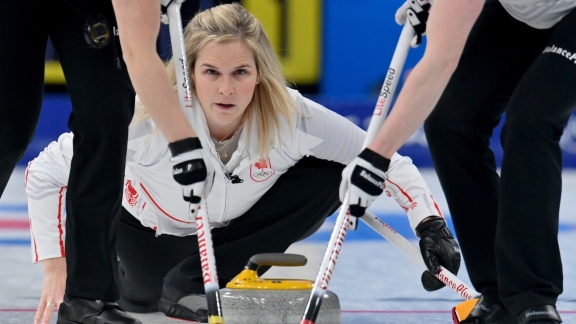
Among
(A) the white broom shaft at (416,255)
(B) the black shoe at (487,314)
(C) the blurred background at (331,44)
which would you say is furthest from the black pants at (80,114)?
(C) the blurred background at (331,44)

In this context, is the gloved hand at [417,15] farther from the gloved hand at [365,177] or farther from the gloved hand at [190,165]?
the gloved hand at [190,165]

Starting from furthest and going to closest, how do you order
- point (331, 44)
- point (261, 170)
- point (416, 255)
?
point (331, 44) < point (261, 170) < point (416, 255)

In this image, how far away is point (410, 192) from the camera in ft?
10.3

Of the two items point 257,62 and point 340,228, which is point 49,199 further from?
point 340,228

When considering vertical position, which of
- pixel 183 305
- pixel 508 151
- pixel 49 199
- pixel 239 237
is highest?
pixel 508 151

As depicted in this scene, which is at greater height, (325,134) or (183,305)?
(325,134)

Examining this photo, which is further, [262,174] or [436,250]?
[262,174]

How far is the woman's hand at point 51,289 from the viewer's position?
2877 millimetres

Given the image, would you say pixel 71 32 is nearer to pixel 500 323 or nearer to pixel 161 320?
pixel 161 320

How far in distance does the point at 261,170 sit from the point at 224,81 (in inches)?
13.1

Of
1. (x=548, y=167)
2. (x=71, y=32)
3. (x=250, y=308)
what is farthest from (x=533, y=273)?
(x=71, y=32)

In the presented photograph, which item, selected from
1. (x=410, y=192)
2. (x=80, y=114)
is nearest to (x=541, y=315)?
(x=410, y=192)

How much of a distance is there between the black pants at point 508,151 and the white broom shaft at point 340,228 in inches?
11.0

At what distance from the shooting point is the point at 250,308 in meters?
2.58
